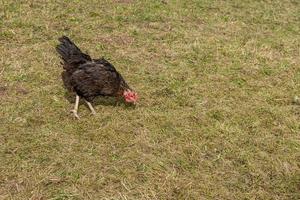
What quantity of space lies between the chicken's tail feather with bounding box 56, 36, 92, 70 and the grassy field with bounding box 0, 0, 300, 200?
0.68 meters

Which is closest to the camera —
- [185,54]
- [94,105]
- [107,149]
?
[107,149]

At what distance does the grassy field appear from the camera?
19.7 ft

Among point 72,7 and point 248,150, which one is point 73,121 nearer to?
point 248,150

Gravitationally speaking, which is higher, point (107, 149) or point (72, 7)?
point (72, 7)

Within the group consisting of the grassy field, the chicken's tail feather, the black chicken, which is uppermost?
the chicken's tail feather

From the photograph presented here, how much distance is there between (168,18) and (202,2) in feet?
5.68

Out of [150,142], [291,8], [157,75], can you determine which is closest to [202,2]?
[291,8]

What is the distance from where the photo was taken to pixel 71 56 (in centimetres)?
757

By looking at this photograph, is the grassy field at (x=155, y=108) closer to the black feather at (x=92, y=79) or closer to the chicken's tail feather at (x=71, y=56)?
the black feather at (x=92, y=79)

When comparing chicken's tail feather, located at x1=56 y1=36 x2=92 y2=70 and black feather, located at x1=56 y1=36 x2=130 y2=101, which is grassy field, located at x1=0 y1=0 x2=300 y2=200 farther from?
chicken's tail feather, located at x1=56 y1=36 x2=92 y2=70

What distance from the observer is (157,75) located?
8758 millimetres

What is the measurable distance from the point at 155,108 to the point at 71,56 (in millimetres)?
1768

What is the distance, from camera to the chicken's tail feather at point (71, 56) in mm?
7480

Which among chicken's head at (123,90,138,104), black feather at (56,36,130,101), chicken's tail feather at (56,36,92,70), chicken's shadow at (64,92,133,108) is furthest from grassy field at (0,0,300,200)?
chicken's tail feather at (56,36,92,70)
